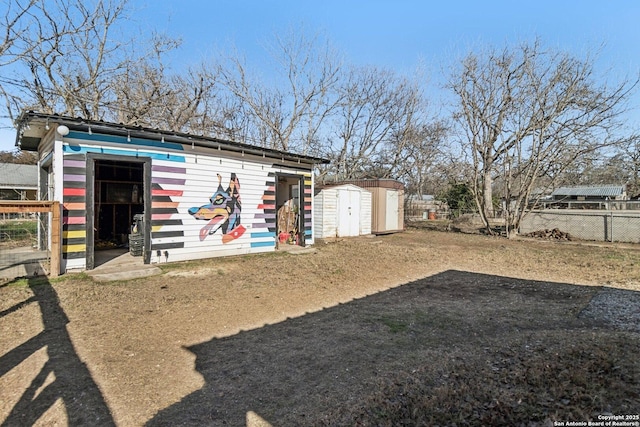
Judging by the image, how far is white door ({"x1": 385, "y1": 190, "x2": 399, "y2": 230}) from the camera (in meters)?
14.5

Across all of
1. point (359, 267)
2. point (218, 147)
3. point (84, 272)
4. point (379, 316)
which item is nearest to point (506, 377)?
point (379, 316)

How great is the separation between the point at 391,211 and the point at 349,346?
38.9ft

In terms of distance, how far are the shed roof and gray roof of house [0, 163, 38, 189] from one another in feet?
75.5

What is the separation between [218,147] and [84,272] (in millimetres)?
3719

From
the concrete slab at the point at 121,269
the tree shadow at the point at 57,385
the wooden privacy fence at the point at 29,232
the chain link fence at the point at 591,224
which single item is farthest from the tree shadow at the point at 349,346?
the chain link fence at the point at 591,224

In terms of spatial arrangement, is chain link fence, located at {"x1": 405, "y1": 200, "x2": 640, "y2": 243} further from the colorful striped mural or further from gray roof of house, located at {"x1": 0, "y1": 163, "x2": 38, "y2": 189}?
gray roof of house, located at {"x1": 0, "y1": 163, "x2": 38, "y2": 189}

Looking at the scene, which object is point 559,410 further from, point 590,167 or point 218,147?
point 590,167

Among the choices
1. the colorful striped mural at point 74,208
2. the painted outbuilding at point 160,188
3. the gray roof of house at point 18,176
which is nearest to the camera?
the colorful striped mural at point 74,208

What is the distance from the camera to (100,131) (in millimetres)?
6309

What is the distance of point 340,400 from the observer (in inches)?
92.3

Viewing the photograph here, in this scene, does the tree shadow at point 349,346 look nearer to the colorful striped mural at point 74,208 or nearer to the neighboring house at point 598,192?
the colorful striped mural at point 74,208

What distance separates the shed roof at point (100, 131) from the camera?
19.1 ft

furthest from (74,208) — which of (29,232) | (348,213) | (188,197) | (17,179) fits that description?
(17,179)

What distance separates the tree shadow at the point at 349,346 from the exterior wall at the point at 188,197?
14.0 ft
